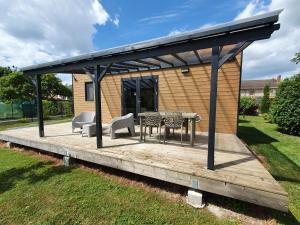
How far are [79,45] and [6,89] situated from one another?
857cm

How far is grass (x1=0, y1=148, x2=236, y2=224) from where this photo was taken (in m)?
2.19

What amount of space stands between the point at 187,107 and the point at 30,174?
5043 mm

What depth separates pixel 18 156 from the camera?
4672mm

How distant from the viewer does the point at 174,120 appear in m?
3.92

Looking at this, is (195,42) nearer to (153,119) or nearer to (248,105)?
(153,119)

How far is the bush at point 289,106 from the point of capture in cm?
662

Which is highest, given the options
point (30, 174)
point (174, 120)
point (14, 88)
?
point (14, 88)

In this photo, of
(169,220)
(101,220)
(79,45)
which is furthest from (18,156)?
(79,45)

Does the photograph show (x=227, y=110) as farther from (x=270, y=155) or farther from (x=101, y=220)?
(x=101, y=220)

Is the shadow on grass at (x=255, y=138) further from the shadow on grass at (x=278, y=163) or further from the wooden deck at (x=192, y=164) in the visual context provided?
the wooden deck at (x=192, y=164)

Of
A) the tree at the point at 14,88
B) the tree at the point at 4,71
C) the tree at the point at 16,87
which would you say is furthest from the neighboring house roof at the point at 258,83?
the tree at the point at 4,71

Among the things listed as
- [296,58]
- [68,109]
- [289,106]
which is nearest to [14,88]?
[68,109]

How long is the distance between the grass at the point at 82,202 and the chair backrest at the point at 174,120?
5.41 feet

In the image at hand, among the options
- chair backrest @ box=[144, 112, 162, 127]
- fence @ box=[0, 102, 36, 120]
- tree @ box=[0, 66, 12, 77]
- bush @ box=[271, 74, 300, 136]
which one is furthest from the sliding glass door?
tree @ box=[0, 66, 12, 77]
